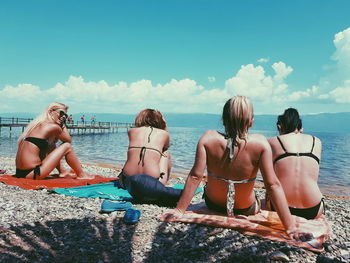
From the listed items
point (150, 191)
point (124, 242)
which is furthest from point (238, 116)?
point (150, 191)

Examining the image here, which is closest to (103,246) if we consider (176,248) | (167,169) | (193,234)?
(176,248)

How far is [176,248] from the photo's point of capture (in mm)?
2670

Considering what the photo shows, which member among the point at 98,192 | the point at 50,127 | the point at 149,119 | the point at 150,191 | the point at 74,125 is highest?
the point at 149,119

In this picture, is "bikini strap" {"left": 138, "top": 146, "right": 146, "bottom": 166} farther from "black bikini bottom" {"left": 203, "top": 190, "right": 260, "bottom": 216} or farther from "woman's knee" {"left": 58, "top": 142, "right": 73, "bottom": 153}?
"woman's knee" {"left": 58, "top": 142, "right": 73, "bottom": 153}

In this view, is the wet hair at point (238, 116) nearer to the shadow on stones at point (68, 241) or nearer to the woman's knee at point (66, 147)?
the shadow on stones at point (68, 241)

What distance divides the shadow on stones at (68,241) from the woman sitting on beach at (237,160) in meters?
0.79

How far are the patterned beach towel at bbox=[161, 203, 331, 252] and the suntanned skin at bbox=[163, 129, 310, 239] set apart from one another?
9 centimetres

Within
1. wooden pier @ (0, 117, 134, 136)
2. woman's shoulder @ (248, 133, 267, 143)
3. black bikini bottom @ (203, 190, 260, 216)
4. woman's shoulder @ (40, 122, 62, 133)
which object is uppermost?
woman's shoulder @ (248, 133, 267, 143)

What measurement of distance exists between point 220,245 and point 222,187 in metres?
0.59

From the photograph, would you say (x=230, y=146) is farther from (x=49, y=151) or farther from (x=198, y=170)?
(x=49, y=151)

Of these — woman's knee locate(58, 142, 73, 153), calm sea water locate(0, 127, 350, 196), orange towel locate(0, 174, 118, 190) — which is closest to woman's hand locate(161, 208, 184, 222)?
orange towel locate(0, 174, 118, 190)

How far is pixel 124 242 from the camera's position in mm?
2762

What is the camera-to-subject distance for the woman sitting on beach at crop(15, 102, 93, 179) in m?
5.05

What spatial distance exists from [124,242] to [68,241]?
570mm
